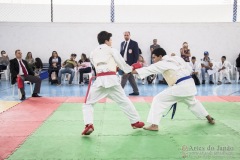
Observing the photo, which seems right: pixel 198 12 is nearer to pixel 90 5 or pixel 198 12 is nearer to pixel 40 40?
pixel 90 5

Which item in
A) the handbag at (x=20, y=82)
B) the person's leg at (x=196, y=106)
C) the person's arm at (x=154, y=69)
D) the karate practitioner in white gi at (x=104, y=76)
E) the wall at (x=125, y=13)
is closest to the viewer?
the karate practitioner in white gi at (x=104, y=76)

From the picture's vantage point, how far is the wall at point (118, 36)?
13547 mm

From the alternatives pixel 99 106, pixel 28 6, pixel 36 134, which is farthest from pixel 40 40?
pixel 36 134

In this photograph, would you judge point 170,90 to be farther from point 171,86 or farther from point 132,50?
point 132,50

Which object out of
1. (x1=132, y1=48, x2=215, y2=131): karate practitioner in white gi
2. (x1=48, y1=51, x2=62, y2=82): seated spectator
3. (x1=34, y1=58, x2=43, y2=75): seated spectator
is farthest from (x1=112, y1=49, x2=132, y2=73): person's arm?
(x1=34, y1=58, x2=43, y2=75): seated spectator

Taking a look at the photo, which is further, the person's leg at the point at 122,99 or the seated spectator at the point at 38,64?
the seated spectator at the point at 38,64

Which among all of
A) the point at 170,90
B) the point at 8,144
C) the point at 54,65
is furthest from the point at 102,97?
the point at 54,65

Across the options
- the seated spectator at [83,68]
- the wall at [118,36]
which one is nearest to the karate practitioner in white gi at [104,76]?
the seated spectator at [83,68]

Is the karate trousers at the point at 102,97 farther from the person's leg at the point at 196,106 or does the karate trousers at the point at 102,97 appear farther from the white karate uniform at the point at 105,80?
the person's leg at the point at 196,106

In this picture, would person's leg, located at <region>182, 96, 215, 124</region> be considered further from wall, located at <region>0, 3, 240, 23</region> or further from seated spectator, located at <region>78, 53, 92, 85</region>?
wall, located at <region>0, 3, 240, 23</region>

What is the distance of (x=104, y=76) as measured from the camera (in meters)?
4.32

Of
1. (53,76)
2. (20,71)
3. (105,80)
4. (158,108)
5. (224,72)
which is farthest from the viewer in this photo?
(224,72)

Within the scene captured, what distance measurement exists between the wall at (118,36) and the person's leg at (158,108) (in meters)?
9.07

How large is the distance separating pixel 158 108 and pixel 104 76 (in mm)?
1012
